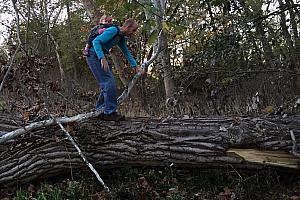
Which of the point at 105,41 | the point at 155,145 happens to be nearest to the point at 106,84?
the point at 105,41

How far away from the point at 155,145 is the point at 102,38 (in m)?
1.42

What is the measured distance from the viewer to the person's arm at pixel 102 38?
4.66m

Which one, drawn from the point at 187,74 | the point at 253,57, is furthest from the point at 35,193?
the point at 253,57

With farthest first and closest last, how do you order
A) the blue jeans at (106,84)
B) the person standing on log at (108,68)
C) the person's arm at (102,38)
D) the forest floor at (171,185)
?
the blue jeans at (106,84) → the person standing on log at (108,68) → the person's arm at (102,38) → the forest floor at (171,185)

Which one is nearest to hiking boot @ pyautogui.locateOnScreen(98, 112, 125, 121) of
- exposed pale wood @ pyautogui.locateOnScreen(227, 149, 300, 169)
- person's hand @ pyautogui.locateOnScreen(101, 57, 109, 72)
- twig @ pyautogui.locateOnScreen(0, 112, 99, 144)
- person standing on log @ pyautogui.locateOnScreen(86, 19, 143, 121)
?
person standing on log @ pyautogui.locateOnScreen(86, 19, 143, 121)

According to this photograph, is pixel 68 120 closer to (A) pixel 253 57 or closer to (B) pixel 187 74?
(B) pixel 187 74

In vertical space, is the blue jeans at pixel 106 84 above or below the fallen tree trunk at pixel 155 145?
above

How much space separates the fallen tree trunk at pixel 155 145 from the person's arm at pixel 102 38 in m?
0.95

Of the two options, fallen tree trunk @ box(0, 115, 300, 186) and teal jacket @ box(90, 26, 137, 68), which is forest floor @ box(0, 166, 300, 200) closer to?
fallen tree trunk @ box(0, 115, 300, 186)

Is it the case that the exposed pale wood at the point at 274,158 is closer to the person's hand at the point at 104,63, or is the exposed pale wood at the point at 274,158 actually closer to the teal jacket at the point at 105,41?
the person's hand at the point at 104,63

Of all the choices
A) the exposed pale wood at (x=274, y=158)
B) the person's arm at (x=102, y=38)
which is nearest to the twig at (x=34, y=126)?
the person's arm at (x=102, y=38)

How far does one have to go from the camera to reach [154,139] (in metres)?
4.81

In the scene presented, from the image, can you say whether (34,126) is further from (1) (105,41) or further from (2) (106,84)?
(1) (105,41)

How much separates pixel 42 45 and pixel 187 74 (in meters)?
9.31
